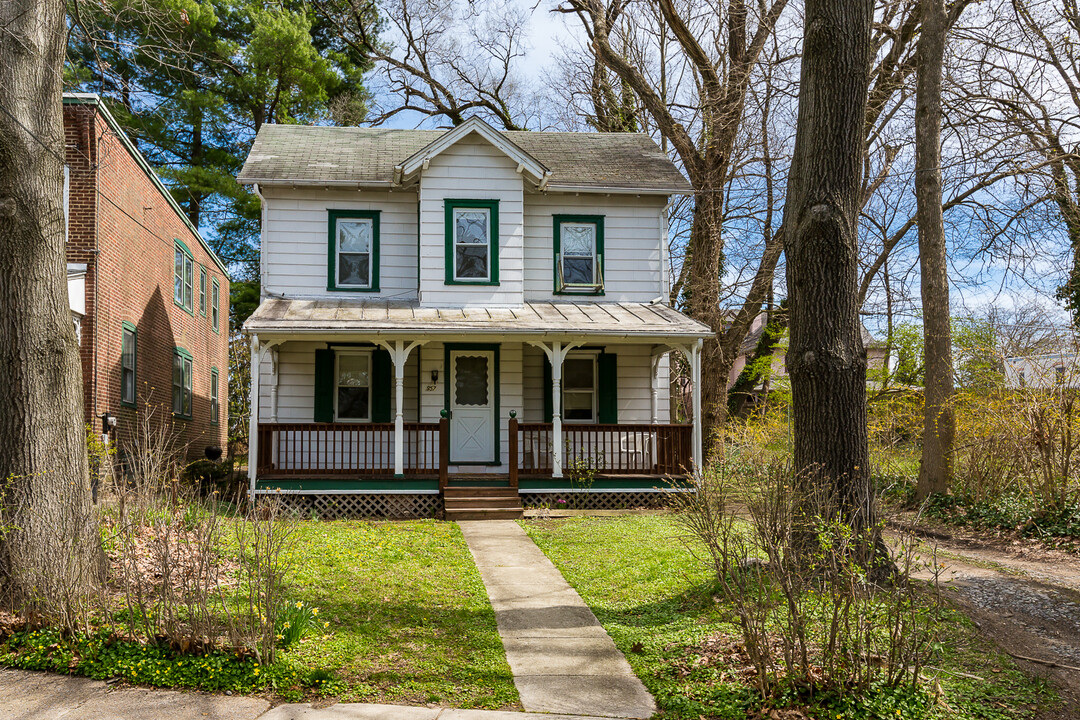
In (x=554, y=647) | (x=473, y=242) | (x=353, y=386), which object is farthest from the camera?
(x=353, y=386)

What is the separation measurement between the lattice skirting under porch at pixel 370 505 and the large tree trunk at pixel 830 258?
7997 millimetres

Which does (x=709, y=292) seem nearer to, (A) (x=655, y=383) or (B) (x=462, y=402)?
(A) (x=655, y=383)

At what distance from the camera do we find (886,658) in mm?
5320

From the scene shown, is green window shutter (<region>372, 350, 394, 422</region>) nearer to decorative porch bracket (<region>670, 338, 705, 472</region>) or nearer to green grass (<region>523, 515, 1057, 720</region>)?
decorative porch bracket (<region>670, 338, 705, 472</region>)

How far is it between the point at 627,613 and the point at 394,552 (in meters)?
3.78

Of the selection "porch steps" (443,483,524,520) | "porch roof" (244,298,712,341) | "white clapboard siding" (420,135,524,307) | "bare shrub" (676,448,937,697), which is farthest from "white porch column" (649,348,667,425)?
"bare shrub" (676,448,937,697)

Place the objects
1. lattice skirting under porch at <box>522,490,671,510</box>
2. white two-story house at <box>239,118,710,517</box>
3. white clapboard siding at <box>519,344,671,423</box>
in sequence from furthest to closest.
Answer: white clapboard siding at <box>519,344,671,423</box> → lattice skirting under porch at <box>522,490,671,510</box> → white two-story house at <box>239,118,710,517</box>

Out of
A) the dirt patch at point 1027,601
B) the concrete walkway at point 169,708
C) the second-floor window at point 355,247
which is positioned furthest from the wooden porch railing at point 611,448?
the concrete walkway at point 169,708

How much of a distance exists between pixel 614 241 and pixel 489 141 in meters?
3.15

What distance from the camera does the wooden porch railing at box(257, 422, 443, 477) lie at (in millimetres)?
13867

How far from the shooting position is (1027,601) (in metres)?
7.61

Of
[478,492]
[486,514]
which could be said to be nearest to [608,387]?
[478,492]

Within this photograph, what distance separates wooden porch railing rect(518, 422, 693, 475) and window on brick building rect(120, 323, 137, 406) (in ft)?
24.5

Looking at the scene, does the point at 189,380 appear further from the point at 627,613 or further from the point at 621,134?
the point at 627,613
